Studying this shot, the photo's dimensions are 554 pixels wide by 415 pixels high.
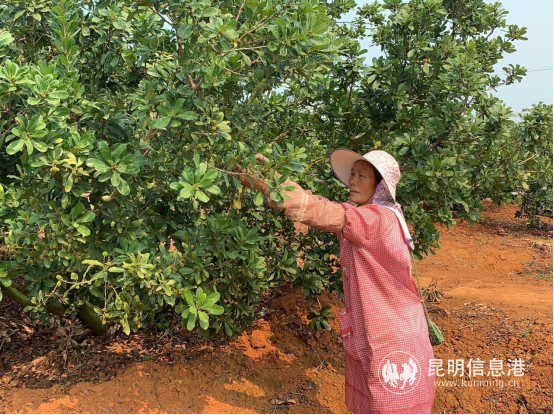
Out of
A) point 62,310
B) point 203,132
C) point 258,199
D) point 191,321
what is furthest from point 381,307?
point 62,310

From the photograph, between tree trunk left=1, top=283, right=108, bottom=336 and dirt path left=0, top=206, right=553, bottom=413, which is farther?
tree trunk left=1, top=283, right=108, bottom=336

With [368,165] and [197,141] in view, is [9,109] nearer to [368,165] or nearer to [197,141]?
[197,141]

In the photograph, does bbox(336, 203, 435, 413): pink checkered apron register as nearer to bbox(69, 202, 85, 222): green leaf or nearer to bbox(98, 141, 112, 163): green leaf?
bbox(98, 141, 112, 163): green leaf

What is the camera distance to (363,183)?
2668mm

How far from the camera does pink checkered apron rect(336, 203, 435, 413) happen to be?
94.4 inches

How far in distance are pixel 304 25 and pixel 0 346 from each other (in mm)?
3307

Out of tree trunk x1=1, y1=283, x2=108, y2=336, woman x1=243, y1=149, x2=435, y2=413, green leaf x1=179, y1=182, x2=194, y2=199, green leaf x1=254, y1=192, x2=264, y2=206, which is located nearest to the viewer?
green leaf x1=179, y1=182, x2=194, y2=199

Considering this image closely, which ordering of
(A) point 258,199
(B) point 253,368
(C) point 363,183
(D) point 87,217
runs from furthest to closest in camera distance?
(B) point 253,368
(C) point 363,183
(D) point 87,217
(A) point 258,199

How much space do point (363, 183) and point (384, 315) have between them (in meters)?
0.74

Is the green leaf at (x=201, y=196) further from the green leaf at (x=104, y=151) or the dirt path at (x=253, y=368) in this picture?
the dirt path at (x=253, y=368)

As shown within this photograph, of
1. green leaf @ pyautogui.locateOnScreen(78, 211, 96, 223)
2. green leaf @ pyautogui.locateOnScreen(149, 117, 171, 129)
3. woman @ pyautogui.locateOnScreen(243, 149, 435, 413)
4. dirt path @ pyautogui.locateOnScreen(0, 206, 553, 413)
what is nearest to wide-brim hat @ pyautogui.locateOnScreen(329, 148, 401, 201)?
woman @ pyautogui.locateOnScreen(243, 149, 435, 413)

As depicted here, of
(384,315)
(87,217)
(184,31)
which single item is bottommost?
(384,315)

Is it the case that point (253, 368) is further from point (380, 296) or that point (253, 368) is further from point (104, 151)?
point (104, 151)

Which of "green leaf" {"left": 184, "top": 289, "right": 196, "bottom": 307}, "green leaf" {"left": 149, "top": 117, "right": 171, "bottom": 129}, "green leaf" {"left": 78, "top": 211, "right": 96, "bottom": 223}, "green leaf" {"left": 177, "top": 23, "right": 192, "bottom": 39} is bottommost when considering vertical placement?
"green leaf" {"left": 184, "top": 289, "right": 196, "bottom": 307}
